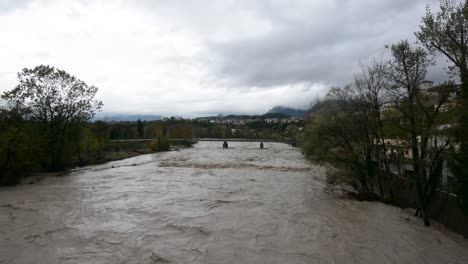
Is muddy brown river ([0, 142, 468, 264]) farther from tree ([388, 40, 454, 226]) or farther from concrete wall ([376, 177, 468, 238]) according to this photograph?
tree ([388, 40, 454, 226])

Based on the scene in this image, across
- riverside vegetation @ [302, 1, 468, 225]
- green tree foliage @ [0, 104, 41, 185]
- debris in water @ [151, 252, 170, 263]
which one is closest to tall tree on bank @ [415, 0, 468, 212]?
riverside vegetation @ [302, 1, 468, 225]

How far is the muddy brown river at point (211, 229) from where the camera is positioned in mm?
10391

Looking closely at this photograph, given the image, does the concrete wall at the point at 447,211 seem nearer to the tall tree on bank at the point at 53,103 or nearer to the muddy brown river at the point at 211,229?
the muddy brown river at the point at 211,229

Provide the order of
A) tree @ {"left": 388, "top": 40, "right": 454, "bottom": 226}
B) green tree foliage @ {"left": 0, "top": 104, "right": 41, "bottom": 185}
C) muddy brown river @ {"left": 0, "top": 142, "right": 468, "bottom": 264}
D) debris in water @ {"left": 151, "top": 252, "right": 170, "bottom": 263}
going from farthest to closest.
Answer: green tree foliage @ {"left": 0, "top": 104, "right": 41, "bottom": 185}
tree @ {"left": 388, "top": 40, "right": 454, "bottom": 226}
muddy brown river @ {"left": 0, "top": 142, "right": 468, "bottom": 264}
debris in water @ {"left": 151, "top": 252, "right": 170, "bottom": 263}

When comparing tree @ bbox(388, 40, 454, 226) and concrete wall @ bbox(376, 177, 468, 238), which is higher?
tree @ bbox(388, 40, 454, 226)

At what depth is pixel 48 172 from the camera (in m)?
33.7

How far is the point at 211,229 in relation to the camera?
13156 mm

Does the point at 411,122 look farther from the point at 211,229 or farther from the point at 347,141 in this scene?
the point at 211,229

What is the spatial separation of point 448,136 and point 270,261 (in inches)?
367

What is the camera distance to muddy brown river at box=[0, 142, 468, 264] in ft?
34.1

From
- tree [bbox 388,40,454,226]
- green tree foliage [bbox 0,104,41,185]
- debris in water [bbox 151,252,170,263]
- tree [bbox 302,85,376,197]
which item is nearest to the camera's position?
debris in water [bbox 151,252,170,263]

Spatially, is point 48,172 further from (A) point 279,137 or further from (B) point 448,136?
(A) point 279,137

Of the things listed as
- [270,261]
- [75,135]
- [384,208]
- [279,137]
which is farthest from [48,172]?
[279,137]

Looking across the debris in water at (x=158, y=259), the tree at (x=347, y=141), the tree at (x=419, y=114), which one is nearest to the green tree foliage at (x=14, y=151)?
the debris in water at (x=158, y=259)
